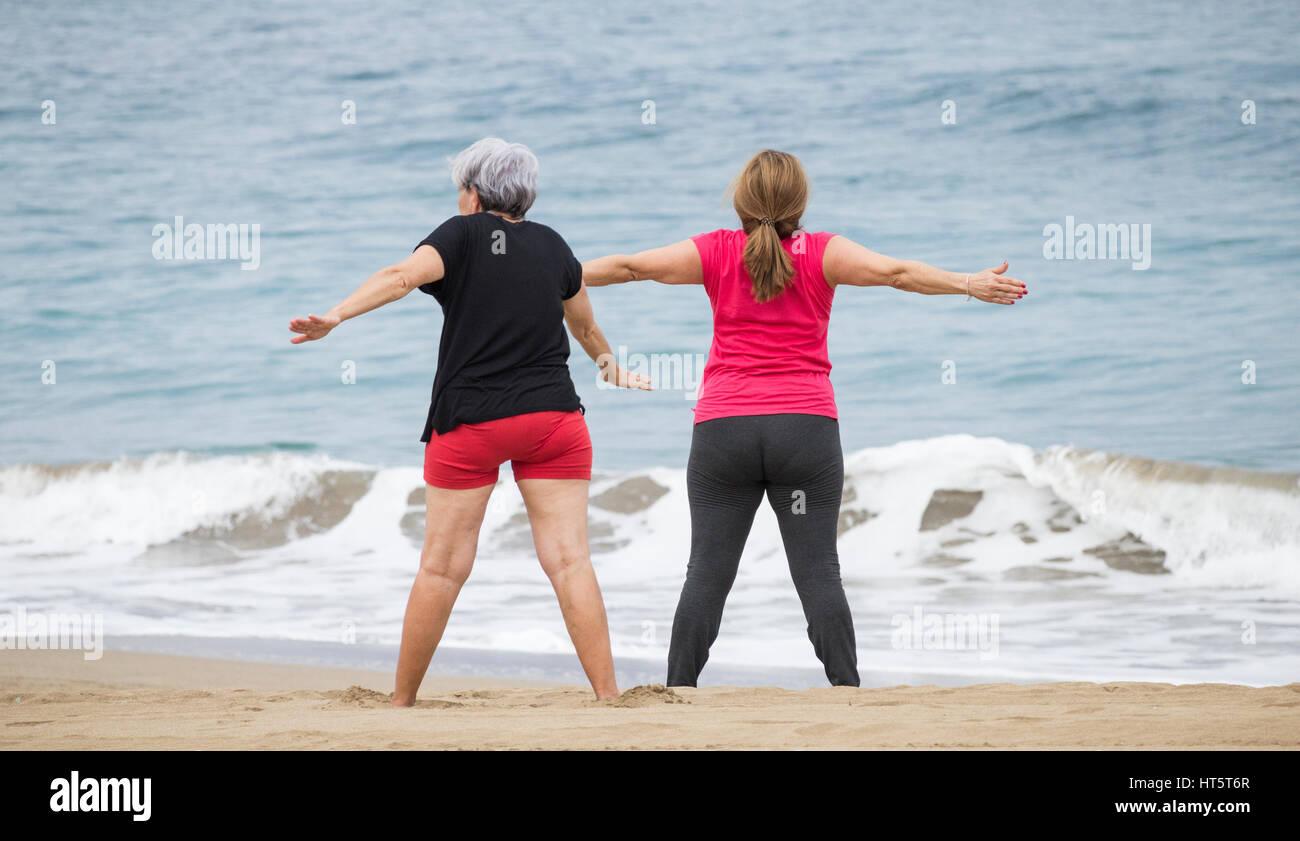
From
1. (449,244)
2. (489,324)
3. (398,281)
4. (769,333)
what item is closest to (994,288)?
(769,333)

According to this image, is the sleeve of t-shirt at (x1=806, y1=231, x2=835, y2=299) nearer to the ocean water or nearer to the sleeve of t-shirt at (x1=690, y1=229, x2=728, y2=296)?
the sleeve of t-shirt at (x1=690, y1=229, x2=728, y2=296)

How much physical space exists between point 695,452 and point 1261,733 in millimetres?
1654

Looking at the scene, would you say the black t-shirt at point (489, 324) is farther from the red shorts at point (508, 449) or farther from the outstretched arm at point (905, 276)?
the outstretched arm at point (905, 276)

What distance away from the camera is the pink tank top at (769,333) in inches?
142

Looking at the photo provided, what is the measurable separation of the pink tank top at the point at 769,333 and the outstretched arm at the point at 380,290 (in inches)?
32.3

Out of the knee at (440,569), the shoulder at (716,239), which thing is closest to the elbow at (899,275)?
the shoulder at (716,239)

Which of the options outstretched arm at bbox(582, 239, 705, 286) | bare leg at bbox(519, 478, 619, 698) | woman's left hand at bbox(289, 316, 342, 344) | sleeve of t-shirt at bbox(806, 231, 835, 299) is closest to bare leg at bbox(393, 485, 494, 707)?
bare leg at bbox(519, 478, 619, 698)

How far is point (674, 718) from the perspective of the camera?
3172mm

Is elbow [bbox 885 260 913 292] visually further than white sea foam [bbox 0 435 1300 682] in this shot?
No

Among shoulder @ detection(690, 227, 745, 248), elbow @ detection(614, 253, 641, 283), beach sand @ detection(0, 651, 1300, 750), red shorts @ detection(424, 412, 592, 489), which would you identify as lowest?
beach sand @ detection(0, 651, 1300, 750)

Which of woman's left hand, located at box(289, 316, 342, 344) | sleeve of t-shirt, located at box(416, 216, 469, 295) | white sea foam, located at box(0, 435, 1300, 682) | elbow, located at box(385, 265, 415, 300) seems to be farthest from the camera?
white sea foam, located at box(0, 435, 1300, 682)

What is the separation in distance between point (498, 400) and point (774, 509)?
87cm

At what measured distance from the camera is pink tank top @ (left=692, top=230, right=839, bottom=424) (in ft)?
11.8

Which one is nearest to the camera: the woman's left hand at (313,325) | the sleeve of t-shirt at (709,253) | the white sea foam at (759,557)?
the woman's left hand at (313,325)
